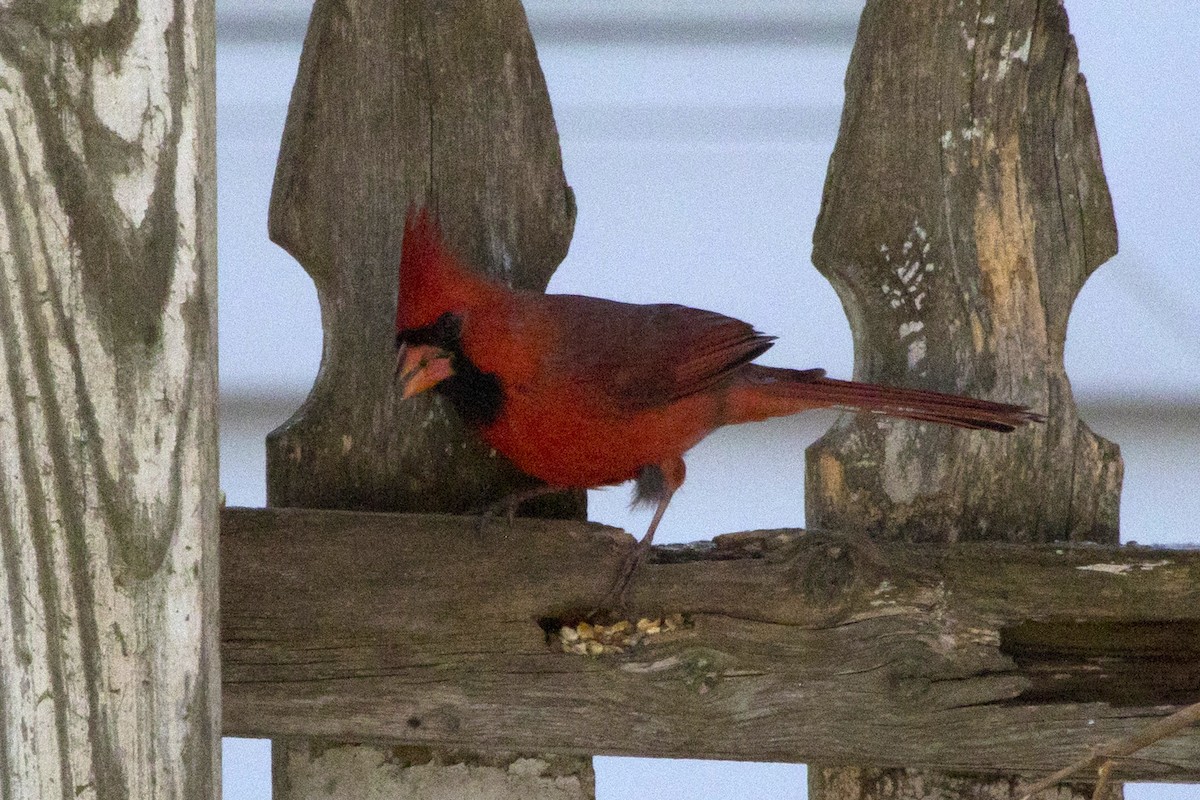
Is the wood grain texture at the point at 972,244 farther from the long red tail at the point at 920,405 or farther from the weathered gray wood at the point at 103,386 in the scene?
the weathered gray wood at the point at 103,386

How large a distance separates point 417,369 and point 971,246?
701 millimetres

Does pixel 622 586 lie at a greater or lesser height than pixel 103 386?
lesser

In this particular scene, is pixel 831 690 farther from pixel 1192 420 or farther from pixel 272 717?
pixel 1192 420

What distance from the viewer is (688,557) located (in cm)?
177

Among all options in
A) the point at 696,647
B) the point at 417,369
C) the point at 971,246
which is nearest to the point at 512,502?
the point at 417,369

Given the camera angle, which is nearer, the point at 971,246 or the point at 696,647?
the point at 696,647

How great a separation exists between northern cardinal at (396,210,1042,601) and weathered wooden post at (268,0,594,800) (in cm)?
6

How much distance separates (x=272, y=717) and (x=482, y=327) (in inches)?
23.8

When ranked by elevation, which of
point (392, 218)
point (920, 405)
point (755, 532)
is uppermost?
point (392, 218)

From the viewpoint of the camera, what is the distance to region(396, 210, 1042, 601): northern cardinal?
72.8 inches

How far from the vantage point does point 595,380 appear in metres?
2.16

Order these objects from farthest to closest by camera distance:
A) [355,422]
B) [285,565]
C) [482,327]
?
[482,327], [355,422], [285,565]

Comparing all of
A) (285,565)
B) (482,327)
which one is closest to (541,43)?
(482,327)

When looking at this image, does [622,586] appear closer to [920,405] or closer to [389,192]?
[920,405]
